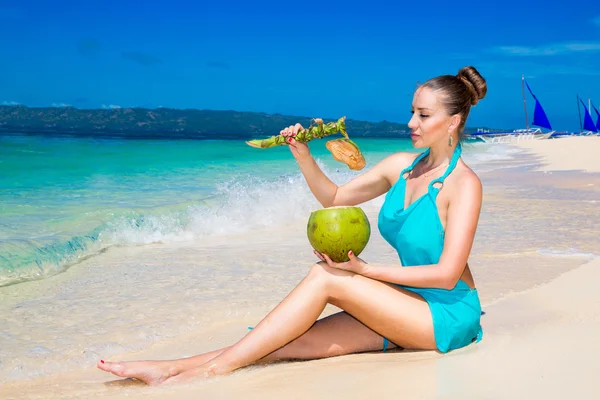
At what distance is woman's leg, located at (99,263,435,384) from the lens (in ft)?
11.2

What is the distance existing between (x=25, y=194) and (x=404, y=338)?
11290mm

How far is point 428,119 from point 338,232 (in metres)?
0.84

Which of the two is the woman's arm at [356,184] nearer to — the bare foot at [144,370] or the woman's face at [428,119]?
the woman's face at [428,119]

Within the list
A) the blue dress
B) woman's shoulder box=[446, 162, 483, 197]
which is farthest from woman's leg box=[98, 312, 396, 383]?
woman's shoulder box=[446, 162, 483, 197]

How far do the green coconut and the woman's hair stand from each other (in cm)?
77

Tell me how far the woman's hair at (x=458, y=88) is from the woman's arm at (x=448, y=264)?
46cm

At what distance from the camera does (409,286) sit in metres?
3.52

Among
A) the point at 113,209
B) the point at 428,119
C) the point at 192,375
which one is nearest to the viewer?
the point at 192,375

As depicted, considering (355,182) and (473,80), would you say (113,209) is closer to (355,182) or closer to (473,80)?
(355,182)

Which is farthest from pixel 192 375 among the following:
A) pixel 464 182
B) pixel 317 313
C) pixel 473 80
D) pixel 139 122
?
pixel 139 122

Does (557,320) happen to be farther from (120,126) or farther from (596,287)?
(120,126)

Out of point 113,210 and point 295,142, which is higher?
point 295,142

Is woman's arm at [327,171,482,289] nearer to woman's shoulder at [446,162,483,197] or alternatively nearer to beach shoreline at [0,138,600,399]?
woman's shoulder at [446,162,483,197]

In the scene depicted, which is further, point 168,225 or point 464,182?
point 168,225
